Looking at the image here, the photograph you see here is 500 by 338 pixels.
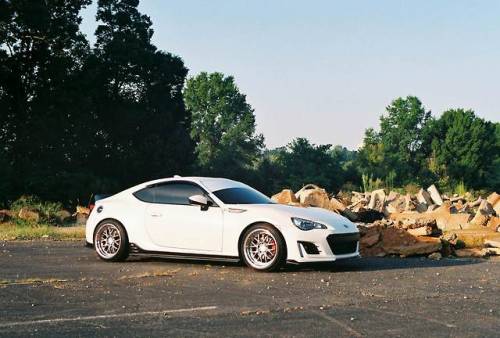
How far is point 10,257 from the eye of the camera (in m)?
12.6

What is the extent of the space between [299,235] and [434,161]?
79.5 metres

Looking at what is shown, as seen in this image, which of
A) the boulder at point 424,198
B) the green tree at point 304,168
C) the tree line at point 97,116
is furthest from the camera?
the green tree at point 304,168

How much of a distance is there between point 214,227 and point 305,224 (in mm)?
1435

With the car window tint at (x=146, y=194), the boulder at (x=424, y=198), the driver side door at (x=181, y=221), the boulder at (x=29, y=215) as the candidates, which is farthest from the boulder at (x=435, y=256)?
the boulder at (x=424, y=198)

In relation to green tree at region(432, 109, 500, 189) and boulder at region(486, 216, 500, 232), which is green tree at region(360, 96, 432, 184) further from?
boulder at region(486, 216, 500, 232)

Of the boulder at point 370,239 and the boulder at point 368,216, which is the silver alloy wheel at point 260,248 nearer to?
the boulder at point 370,239

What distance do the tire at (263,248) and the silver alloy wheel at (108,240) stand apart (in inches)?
90.5

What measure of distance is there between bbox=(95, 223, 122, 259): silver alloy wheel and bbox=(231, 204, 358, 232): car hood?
2196mm

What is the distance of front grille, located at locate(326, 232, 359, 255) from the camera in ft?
35.3

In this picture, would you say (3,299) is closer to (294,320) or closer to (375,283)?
(294,320)

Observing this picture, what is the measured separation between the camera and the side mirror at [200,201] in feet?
37.2

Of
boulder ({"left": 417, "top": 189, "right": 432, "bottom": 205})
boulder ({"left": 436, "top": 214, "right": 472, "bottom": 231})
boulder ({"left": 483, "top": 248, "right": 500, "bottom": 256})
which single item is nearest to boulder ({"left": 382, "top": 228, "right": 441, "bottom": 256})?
boulder ({"left": 483, "top": 248, "right": 500, "bottom": 256})

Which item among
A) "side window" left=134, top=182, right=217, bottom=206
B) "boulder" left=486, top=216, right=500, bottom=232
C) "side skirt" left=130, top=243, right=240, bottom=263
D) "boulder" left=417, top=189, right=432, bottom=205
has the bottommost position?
"side skirt" left=130, top=243, right=240, bottom=263

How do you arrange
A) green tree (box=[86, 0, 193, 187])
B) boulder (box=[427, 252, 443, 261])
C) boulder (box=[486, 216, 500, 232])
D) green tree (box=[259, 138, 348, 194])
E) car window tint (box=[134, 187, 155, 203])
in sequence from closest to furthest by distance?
1. car window tint (box=[134, 187, 155, 203])
2. boulder (box=[427, 252, 443, 261])
3. boulder (box=[486, 216, 500, 232])
4. green tree (box=[86, 0, 193, 187])
5. green tree (box=[259, 138, 348, 194])
